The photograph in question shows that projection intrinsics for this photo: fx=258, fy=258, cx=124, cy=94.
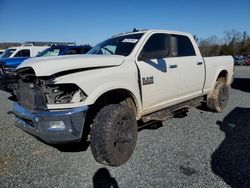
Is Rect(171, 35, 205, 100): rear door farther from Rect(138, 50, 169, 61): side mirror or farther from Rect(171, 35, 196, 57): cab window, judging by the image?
Rect(138, 50, 169, 61): side mirror

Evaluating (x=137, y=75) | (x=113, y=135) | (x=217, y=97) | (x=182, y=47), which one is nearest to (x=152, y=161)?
(x=113, y=135)

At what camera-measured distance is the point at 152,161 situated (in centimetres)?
383

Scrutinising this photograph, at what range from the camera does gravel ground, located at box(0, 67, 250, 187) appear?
3287mm

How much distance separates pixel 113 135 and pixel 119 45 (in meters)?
1.90

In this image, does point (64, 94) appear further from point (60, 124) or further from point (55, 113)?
point (60, 124)

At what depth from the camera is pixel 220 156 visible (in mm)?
3939

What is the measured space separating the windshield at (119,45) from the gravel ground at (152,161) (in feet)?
5.42

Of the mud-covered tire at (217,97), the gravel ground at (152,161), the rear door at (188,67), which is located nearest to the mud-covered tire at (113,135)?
the gravel ground at (152,161)

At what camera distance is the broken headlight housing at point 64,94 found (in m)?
3.31

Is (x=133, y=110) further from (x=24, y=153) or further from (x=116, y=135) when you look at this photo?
(x=24, y=153)

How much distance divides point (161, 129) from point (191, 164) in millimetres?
1636

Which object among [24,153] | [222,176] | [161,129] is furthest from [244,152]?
[24,153]

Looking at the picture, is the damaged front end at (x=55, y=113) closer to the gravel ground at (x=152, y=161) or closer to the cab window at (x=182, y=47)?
the gravel ground at (x=152, y=161)

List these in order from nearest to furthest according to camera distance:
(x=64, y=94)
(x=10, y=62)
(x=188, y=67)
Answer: (x=64, y=94)
(x=188, y=67)
(x=10, y=62)
